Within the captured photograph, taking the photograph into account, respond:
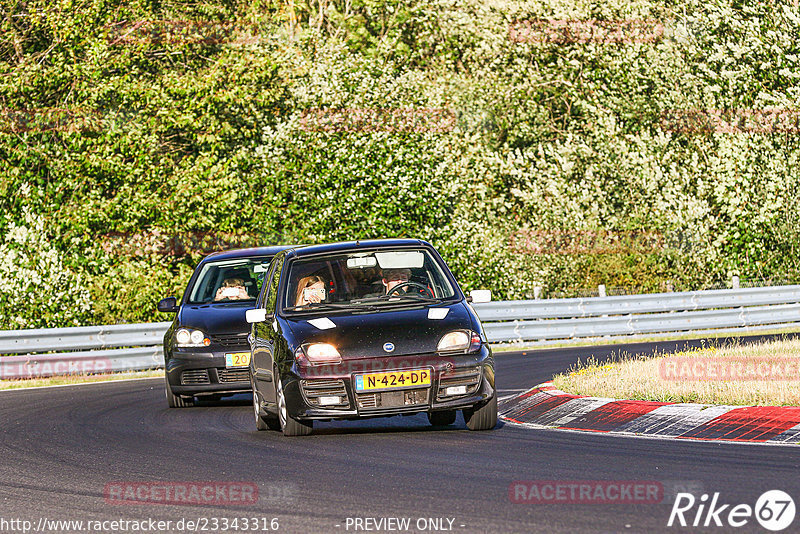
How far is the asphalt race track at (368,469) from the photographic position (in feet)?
23.9

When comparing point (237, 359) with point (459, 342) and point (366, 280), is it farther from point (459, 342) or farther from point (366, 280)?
point (459, 342)

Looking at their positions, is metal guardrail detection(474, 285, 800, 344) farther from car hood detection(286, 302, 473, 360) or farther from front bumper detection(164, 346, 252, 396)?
car hood detection(286, 302, 473, 360)

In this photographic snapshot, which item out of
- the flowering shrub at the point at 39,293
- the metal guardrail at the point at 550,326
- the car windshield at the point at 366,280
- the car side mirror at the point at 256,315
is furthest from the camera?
the flowering shrub at the point at 39,293

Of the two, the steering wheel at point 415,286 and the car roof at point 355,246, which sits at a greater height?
the car roof at point 355,246

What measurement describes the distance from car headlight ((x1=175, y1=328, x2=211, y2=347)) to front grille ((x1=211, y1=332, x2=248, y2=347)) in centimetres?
12

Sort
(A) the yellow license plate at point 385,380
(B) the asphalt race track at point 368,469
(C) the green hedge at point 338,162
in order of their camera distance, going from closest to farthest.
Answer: (B) the asphalt race track at point 368,469 → (A) the yellow license plate at point 385,380 → (C) the green hedge at point 338,162

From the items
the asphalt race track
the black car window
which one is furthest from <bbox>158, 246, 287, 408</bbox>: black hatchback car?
the black car window

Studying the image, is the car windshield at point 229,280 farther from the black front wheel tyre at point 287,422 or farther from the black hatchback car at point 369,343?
the black front wheel tyre at point 287,422

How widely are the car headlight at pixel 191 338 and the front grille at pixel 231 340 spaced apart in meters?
0.12

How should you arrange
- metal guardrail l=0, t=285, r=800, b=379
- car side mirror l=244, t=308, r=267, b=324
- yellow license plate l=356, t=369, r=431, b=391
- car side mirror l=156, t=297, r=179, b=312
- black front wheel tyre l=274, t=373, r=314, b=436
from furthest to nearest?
metal guardrail l=0, t=285, r=800, b=379 → car side mirror l=156, t=297, r=179, b=312 → car side mirror l=244, t=308, r=267, b=324 → black front wheel tyre l=274, t=373, r=314, b=436 → yellow license plate l=356, t=369, r=431, b=391

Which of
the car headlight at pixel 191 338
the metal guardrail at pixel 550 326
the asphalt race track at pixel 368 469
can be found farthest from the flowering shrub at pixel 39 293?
the asphalt race track at pixel 368 469

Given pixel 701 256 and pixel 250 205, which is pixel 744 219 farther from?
pixel 250 205

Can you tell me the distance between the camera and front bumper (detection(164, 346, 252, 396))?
590 inches

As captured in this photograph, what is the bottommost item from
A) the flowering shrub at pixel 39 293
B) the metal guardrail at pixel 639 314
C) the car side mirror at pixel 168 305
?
Result: the metal guardrail at pixel 639 314
